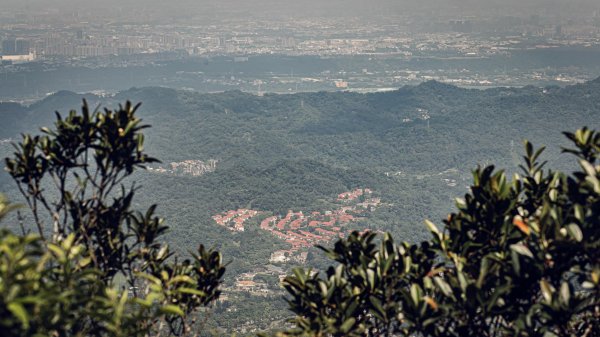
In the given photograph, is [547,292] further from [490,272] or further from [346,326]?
[346,326]

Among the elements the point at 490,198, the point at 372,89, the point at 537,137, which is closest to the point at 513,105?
the point at 537,137

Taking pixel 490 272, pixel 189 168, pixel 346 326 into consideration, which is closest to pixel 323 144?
pixel 189 168

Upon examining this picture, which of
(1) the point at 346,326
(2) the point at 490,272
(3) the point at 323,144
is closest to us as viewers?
(1) the point at 346,326

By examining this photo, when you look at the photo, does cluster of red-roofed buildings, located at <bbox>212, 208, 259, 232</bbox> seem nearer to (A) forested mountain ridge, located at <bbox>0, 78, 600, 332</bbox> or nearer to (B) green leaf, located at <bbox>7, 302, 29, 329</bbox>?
(A) forested mountain ridge, located at <bbox>0, 78, 600, 332</bbox>

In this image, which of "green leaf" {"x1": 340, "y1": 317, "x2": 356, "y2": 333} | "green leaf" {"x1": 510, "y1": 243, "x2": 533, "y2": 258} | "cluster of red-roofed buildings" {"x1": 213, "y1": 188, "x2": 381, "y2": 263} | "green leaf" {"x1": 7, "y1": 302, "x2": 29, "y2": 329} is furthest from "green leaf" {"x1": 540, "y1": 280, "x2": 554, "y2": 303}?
"cluster of red-roofed buildings" {"x1": 213, "y1": 188, "x2": 381, "y2": 263}

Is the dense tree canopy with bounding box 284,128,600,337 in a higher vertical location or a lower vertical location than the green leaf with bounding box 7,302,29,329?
lower

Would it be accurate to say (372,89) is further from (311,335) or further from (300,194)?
(311,335)

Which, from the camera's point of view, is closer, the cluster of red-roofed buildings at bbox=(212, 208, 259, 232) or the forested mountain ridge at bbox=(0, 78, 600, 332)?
the cluster of red-roofed buildings at bbox=(212, 208, 259, 232)

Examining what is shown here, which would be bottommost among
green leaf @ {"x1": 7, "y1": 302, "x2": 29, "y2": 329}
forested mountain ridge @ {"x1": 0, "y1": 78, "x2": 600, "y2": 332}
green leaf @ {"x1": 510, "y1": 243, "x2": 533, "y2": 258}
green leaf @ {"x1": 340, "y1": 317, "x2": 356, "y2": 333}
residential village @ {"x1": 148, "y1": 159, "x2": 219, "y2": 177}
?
residential village @ {"x1": 148, "y1": 159, "x2": 219, "y2": 177}
